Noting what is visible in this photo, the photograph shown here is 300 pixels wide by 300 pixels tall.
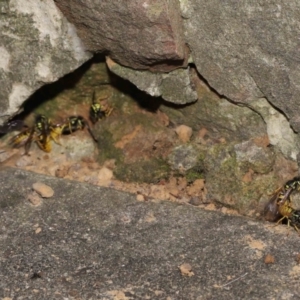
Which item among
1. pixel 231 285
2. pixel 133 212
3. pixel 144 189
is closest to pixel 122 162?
pixel 144 189

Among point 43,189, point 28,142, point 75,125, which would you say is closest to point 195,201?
point 43,189

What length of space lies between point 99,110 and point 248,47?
1.06 m

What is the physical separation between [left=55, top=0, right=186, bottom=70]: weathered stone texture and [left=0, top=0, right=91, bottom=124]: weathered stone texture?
83 millimetres

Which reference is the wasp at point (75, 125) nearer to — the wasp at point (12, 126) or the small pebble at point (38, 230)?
the wasp at point (12, 126)

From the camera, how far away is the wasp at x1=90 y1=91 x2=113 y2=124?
4.57 metres

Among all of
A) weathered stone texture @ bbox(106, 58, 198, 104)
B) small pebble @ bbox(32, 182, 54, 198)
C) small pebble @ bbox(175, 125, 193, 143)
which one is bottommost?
small pebble @ bbox(32, 182, 54, 198)

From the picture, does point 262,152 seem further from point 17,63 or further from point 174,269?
point 17,63

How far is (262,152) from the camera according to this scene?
13.5 feet

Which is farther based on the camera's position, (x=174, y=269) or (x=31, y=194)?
(x=31, y=194)

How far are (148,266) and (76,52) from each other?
1.18 meters

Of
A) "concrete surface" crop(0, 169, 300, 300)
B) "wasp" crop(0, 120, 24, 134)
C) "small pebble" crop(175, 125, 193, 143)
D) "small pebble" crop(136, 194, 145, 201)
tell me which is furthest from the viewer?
"wasp" crop(0, 120, 24, 134)

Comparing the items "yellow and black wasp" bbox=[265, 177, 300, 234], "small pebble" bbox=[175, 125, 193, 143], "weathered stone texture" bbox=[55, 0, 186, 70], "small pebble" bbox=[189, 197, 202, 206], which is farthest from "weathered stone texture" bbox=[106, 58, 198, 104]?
"yellow and black wasp" bbox=[265, 177, 300, 234]

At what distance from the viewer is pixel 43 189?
13.6 feet

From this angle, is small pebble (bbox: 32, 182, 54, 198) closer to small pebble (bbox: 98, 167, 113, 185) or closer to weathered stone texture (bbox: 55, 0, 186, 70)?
small pebble (bbox: 98, 167, 113, 185)
